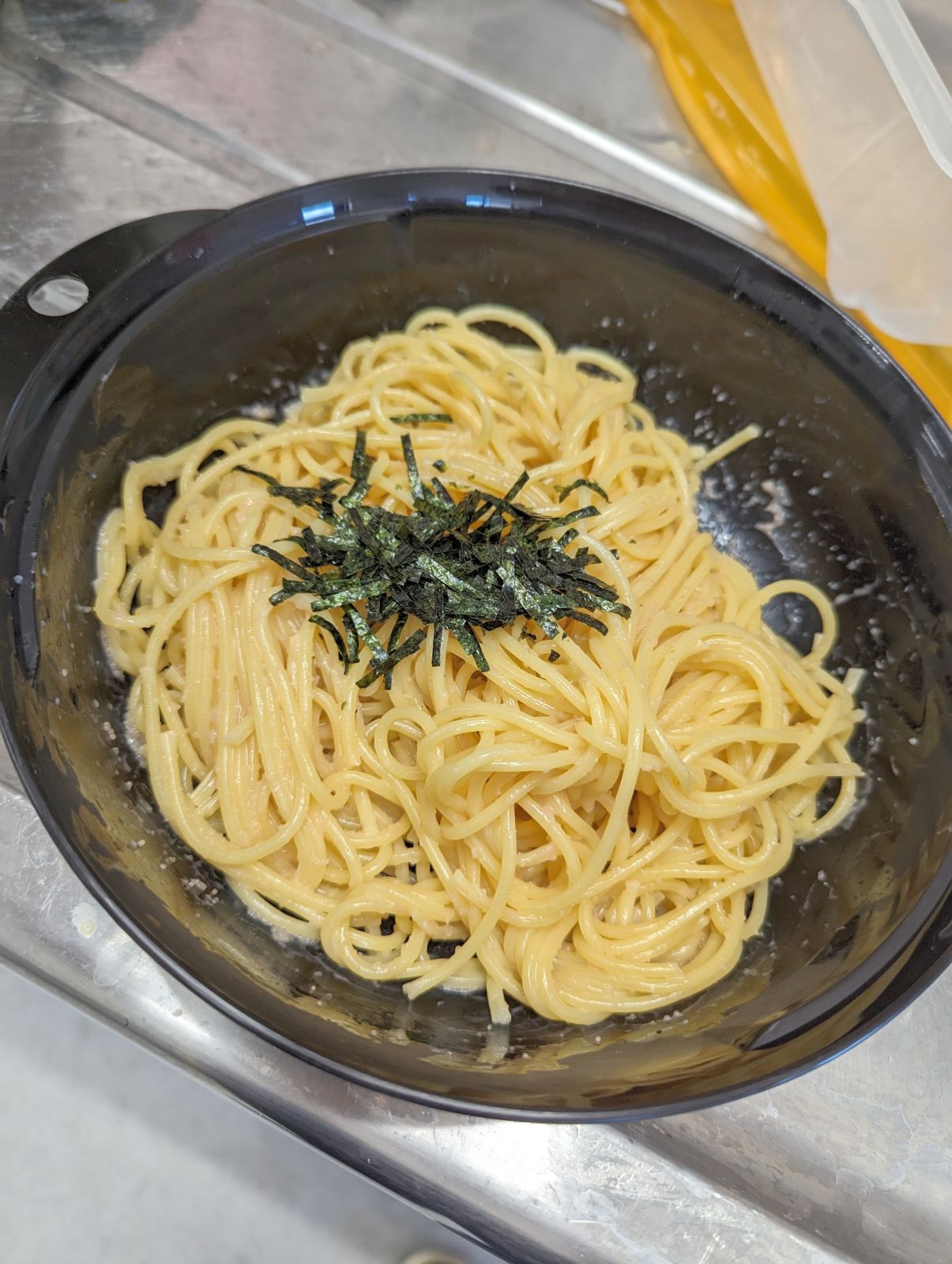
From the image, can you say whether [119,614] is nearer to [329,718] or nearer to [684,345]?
[329,718]

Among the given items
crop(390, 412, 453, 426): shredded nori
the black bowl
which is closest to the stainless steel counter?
the black bowl

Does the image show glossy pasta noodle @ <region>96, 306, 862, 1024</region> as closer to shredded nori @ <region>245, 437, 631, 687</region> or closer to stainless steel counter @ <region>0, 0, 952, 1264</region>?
shredded nori @ <region>245, 437, 631, 687</region>

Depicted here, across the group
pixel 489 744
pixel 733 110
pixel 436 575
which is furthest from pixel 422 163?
pixel 489 744

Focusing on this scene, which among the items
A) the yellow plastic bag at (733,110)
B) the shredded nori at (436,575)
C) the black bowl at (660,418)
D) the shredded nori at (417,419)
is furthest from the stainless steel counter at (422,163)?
the shredded nori at (417,419)

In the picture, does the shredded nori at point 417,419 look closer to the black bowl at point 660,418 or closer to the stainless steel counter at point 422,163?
the black bowl at point 660,418

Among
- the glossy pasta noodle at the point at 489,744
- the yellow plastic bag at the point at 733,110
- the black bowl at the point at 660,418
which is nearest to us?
the black bowl at the point at 660,418

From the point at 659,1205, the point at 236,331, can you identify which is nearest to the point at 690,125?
the point at 236,331
